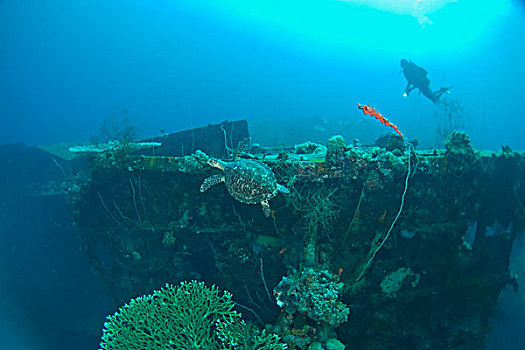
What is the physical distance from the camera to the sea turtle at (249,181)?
4.02 metres

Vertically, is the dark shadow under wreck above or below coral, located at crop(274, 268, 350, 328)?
above

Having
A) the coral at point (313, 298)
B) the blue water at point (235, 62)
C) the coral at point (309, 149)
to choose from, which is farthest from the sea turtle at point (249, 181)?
the blue water at point (235, 62)

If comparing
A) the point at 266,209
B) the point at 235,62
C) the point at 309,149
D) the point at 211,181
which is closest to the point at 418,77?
the point at 309,149

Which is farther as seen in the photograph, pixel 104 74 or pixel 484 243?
pixel 104 74

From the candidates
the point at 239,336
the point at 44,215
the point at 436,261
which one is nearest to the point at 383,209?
the point at 436,261

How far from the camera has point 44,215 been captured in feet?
38.5

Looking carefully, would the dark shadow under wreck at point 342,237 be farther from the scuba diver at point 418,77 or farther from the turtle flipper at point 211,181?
the scuba diver at point 418,77

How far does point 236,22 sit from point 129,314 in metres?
134

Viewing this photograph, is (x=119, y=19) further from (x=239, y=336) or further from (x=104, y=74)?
(x=239, y=336)

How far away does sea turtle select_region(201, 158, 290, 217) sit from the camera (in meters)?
4.02

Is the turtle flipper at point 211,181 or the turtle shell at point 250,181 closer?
the turtle shell at point 250,181

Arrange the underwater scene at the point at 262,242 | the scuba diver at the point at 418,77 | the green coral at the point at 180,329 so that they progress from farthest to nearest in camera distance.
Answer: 1. the scuba diver at the point at 418,77
2. the underwater scene at the point at 262,242
3. the green coral at the point at 180,329

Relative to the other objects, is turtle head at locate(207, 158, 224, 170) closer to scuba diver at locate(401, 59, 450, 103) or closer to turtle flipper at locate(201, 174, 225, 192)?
turtle flipper at locate(201, 174, 225, 192)

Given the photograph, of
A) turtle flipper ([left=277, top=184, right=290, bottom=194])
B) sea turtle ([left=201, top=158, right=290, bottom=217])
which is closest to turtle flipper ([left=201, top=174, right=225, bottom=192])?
sea turtle ([left=201, top=158, right=290, bottom=217])
